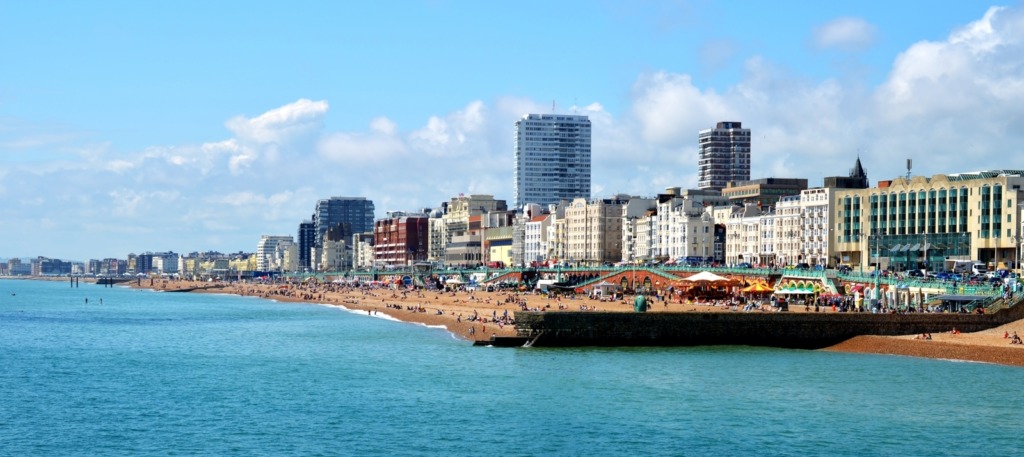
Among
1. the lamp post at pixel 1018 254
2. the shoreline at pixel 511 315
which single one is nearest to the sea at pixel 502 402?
the shoreline at pixel 511 315

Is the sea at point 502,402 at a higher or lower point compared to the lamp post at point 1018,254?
lower

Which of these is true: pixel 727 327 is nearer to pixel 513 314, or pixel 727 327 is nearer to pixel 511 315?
pixel 513 314

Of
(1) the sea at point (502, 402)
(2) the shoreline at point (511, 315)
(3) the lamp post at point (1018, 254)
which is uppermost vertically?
(3) the lamp post at point (1018, 254)

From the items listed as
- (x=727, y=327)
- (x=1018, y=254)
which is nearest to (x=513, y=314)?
(x=727, y=327)

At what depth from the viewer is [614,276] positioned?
14838 cm

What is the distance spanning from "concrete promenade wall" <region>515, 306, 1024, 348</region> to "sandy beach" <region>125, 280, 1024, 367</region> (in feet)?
3.12

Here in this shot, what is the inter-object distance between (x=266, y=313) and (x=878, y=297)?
80.4m

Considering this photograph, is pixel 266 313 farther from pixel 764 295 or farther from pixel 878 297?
pixel 878 297

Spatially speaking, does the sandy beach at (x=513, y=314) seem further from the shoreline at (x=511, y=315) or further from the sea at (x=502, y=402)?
the sea at (x=502, y=402)

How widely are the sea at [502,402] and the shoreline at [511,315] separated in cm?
196

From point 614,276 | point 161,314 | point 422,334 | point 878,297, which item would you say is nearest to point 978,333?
point 878,297

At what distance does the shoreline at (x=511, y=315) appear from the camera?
7112 cm

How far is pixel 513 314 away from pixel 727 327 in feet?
85.2

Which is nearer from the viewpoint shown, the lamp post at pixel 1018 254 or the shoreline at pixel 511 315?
the shoreline at pixel 511 315
